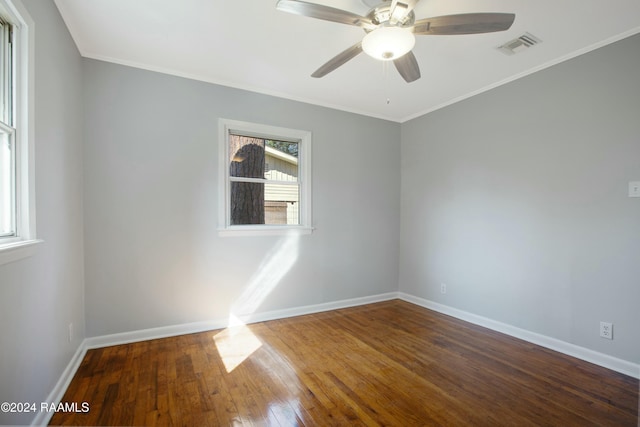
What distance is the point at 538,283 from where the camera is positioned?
9.16ft

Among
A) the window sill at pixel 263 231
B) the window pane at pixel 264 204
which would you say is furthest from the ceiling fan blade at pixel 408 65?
the window sill at pixel 263 231

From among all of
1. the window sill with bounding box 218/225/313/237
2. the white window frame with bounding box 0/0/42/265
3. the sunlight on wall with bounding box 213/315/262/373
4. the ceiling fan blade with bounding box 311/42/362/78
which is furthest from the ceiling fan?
the sunlight on wall with bounding box 213/315/262/373

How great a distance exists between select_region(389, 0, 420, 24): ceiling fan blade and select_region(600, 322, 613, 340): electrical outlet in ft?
9.04

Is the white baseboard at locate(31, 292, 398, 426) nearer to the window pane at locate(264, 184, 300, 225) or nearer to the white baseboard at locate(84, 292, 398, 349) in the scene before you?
the white baseboard at locate(84, 292, 398, 349)

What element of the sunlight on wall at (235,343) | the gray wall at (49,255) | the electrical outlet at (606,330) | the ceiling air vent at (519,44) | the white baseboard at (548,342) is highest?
the ceiling air vent at (519,44)

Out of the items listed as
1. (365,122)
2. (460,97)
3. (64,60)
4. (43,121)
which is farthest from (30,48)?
(460,97)

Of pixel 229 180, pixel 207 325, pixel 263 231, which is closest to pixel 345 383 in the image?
pixel 207 325

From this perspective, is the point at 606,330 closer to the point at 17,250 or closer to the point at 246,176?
the point at 246,176

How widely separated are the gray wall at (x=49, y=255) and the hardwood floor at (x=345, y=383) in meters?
0.40

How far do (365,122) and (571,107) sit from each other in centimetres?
214

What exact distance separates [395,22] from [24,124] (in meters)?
2.04

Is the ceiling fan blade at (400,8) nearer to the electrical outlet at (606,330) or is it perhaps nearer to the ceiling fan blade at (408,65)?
the ceiling fan blade at (408,65)

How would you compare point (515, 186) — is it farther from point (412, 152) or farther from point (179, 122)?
point (179, 122)

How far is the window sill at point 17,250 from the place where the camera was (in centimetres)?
126
